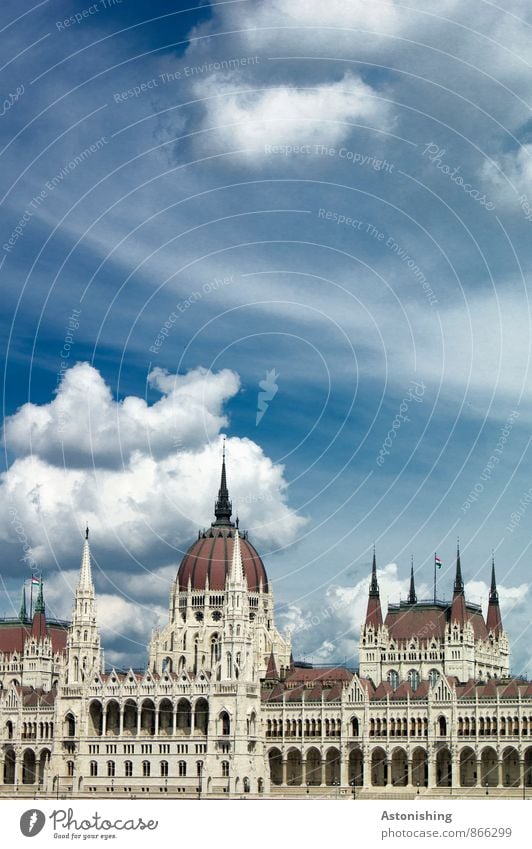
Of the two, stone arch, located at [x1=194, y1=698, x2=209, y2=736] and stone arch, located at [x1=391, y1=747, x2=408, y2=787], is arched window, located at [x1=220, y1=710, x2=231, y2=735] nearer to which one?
stone arch, located at [x1=194, y1=698, x2=209, y2=736]

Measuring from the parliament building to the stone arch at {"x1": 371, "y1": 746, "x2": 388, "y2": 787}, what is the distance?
0.23m

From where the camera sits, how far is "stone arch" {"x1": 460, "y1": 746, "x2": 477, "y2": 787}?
153625mm

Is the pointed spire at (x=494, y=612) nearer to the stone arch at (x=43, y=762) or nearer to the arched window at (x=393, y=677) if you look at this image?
the arched window at (x=393, y=677)

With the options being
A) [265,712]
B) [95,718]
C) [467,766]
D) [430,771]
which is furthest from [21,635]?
[467,766]

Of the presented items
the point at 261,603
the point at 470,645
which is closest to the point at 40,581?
the point at 261,603

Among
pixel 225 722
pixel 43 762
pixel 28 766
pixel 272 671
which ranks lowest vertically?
pixel 28 766

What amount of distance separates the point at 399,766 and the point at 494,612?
33927mm

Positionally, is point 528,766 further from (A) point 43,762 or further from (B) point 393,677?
(A) point 43,762

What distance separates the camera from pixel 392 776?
518ft

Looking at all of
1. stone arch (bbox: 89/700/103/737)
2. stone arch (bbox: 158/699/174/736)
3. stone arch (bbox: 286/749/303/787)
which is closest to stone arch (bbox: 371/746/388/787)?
stone arch (bbox: 286/749/303/787)

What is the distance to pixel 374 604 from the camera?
601ft
